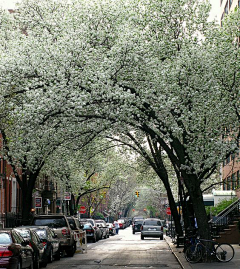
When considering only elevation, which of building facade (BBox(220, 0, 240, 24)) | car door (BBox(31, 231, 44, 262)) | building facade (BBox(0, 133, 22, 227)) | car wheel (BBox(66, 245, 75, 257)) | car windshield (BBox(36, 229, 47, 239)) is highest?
building facade (BBox(220, 0, 240, 24))

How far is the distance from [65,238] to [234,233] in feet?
44.1

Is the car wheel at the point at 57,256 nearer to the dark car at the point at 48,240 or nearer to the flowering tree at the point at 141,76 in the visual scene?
the dark car at the point at 48,240

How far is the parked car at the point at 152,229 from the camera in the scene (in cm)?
4903

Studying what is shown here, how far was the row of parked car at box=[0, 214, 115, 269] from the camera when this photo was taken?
14141 millimetres

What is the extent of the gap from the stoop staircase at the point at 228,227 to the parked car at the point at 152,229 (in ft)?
36.7

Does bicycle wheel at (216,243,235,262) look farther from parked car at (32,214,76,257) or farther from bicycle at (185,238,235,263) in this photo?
parked car at (32,214,76,257)

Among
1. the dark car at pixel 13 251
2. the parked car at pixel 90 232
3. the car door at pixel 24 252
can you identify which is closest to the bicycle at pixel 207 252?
the car door at pixel 24 252

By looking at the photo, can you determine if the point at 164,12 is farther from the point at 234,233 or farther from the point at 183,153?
the point at 234,233

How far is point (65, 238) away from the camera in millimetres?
25656

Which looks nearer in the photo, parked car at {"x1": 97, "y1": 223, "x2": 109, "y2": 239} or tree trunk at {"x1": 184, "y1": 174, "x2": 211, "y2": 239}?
tree trunk at {"x1": 184, "y1": 174, "x2": 211, "y2": 239}

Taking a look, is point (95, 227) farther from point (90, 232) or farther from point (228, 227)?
point (228, 227)

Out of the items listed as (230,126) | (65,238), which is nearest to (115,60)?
(230,126)

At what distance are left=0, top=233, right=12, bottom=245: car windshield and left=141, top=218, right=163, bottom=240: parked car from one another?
3515 cm

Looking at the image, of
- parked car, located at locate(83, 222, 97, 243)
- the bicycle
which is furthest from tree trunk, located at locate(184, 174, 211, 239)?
parked car, located at locate(83, 222, 97, 243)
